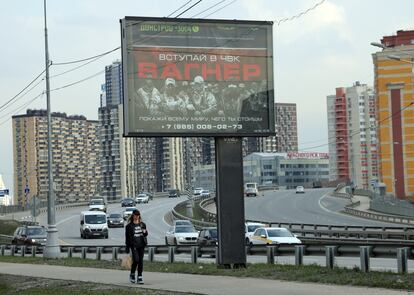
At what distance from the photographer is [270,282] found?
59.7ft

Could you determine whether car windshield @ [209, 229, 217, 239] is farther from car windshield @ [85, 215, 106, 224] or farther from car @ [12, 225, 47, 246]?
car windshield @ [85, 215, 106, 224]

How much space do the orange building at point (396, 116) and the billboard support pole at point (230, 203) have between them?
110 m

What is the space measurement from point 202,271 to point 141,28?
6766 millimetres

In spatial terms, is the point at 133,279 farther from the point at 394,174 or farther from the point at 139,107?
the point at 394,174

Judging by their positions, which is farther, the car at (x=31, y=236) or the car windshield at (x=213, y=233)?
the car at (x=31, y=236)

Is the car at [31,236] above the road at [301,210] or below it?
above

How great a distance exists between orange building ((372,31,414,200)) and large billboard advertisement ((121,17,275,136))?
109151 millimetres

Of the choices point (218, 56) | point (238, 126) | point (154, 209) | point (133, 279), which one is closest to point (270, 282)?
point (133, 279)

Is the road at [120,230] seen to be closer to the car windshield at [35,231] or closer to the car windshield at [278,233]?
the car windshield at [35,231]

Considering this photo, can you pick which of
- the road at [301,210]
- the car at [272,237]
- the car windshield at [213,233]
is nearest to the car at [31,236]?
the car windshield at [213,233]

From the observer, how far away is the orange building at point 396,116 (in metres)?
130

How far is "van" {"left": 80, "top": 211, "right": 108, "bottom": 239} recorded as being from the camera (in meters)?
63.4

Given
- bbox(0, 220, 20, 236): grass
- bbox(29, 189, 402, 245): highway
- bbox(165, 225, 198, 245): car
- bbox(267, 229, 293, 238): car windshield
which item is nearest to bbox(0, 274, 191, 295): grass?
bbox(267, 229, 293, 238): car windshield

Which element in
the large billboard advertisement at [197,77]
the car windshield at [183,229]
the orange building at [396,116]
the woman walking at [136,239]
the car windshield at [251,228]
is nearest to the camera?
the woman walking at [136,239]
